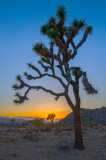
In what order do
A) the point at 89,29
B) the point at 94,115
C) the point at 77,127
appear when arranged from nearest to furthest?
the point at 77,127
the point at 89,29
the point at 94,115

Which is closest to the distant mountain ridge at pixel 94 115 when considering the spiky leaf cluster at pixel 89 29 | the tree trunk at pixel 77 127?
the tree trunk at pixel 77 127

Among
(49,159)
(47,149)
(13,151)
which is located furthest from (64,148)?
(13,151)

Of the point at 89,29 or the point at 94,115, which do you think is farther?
the point at 94,115

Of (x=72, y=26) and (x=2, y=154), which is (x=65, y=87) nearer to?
(x=72, y=26)

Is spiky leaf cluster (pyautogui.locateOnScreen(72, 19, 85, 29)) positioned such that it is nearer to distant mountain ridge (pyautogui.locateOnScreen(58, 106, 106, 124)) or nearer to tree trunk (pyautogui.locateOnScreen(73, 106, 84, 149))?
tree trunk (pyautogui.locateOnScreen(73, 106, 84, 149))

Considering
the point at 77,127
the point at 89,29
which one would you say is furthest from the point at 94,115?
the point at 89,29

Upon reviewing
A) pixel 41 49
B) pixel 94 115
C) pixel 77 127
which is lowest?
pixel 77 127

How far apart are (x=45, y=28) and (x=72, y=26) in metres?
1.52

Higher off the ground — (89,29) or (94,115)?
(89,29)

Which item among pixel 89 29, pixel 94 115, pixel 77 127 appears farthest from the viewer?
pixel 94 115

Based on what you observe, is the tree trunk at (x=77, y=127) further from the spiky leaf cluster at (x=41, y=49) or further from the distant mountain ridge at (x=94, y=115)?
the distant mountain ridge at (x=94, y=115)

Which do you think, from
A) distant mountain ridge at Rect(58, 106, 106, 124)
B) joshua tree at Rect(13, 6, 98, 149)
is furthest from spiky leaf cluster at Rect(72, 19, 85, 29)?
distant mountain ridge at Rect(58, 106, 106, 124)

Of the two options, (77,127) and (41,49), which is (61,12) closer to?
(41,49)

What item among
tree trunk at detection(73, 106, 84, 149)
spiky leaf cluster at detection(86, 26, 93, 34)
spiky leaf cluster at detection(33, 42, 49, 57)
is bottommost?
tree trunk at detection(73, 106, 84, 149)
